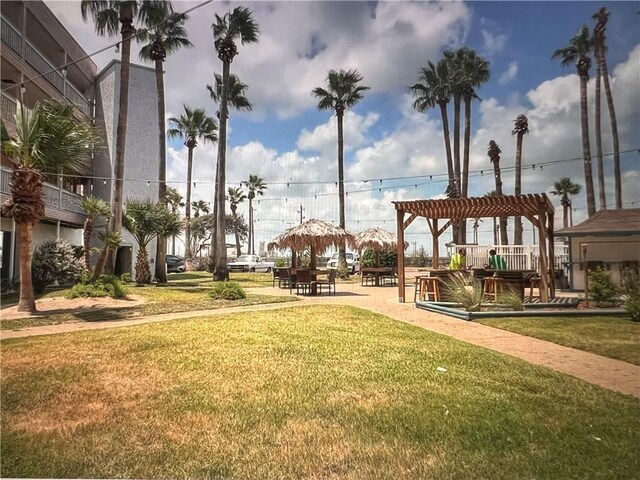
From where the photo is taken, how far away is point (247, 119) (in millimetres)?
10891

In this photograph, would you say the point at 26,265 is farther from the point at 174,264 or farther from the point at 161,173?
the point at 174,264

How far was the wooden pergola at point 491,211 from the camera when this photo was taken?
10844mm

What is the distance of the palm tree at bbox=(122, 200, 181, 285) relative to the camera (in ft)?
57.2

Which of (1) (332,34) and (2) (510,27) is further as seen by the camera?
(1) (332,34)

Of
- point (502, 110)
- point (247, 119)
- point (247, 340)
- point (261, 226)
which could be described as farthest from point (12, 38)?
point (261, 226)

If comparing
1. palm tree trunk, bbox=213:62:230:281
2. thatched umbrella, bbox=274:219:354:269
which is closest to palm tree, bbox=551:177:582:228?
thatched umbrella, bbox=274:219:354:269

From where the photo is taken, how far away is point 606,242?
14.0m

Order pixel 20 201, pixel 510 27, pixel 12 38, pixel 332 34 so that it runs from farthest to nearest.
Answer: pixel 12 38 → pixel 20 201 → pixel 332 34 → pixel 510 27

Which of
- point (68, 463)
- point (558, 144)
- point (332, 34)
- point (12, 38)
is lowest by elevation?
point (68, 463)

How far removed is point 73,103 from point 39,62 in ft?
6.27

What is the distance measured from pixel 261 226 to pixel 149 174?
30559 millimetres

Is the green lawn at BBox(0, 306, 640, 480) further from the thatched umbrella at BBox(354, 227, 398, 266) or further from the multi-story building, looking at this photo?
the thatched umbrella at BBox(354, 227, 398, 266)

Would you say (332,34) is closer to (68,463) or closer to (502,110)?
(502,110)

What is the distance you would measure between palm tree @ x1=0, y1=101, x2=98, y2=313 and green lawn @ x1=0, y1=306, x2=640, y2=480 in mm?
3685
